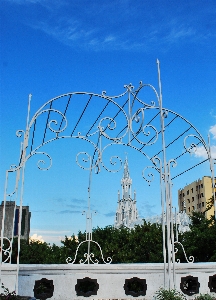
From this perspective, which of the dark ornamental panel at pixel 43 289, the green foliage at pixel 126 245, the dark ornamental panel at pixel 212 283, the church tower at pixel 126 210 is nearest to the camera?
the dark ornamental panel at pixel 43 289

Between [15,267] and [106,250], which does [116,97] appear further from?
[106,250]

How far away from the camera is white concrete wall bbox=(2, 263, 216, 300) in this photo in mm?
9570

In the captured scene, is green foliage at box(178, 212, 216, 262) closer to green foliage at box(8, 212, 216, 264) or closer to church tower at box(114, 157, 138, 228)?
green foliage at box(8, 212, 216, 264)

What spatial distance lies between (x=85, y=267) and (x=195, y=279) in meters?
3.29

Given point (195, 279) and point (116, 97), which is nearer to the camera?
point (195, 279)

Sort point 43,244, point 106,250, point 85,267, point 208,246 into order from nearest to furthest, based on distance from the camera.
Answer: point 85,267, point 208,246, point 106,250, point 43,244

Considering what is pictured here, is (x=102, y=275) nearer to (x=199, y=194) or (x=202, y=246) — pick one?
(x=202, y=246)

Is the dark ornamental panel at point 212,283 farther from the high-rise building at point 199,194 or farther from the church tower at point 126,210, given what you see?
the high-rise building at point 199,194

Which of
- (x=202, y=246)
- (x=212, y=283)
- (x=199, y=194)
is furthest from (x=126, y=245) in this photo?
(x=199, y=194)

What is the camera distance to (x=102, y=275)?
32.5ft

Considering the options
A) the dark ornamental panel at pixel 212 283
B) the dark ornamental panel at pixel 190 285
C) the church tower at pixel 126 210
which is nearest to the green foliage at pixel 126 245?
the dark ornamental panel at pixel 212 283

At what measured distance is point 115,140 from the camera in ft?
35.5

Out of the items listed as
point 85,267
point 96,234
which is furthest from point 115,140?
point 96,234

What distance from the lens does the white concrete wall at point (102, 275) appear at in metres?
9.57
